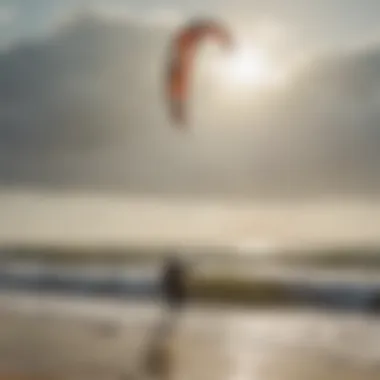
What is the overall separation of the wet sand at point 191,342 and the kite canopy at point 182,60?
0.37 m

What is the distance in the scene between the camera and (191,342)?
1510 millimetres

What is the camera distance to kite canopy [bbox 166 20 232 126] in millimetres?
1581

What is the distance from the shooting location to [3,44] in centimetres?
165

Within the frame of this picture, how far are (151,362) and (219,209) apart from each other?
0.30m

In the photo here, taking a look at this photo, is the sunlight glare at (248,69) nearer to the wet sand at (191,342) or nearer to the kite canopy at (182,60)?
the kite canopy at (182,60)

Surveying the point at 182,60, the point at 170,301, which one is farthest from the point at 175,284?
the point at 182,60

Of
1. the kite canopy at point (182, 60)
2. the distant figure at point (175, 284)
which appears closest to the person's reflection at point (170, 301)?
the distant figure at point (175, 284)

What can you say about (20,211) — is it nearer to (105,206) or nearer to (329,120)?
(105,206)

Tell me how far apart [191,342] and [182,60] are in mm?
511

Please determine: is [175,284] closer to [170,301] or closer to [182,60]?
[170,301]

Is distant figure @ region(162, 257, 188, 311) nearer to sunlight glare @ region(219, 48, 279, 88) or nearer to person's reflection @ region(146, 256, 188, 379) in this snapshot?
person's reflection @ region(146, 256, 188, 379)

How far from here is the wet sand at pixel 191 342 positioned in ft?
4.74

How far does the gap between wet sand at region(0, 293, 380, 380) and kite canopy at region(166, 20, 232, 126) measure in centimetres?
37

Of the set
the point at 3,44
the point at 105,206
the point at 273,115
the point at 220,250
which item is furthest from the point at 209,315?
the point at 3,44
